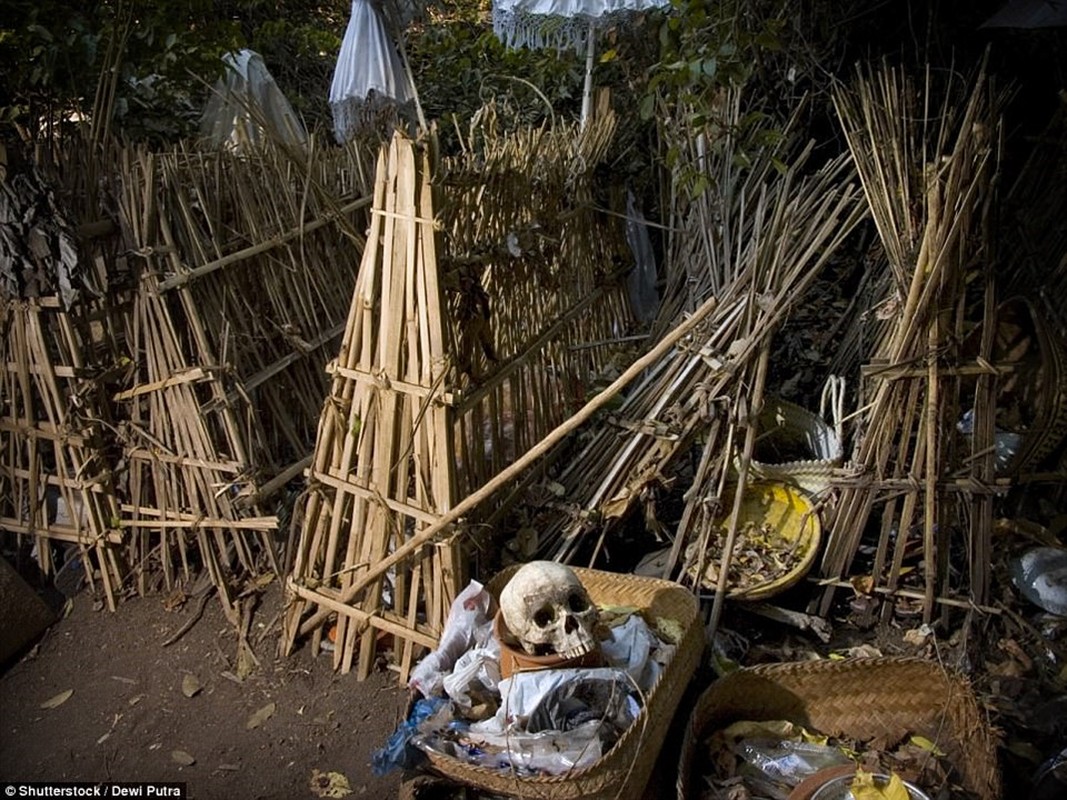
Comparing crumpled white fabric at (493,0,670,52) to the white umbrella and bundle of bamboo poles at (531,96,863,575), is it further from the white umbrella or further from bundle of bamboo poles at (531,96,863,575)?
bundle of bamboo poles at (531,96,863,575)

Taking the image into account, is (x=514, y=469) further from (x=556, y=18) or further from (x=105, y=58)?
(x=556, y=18)

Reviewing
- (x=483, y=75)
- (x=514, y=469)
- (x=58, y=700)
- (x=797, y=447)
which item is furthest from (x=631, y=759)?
(x=483, y=75)

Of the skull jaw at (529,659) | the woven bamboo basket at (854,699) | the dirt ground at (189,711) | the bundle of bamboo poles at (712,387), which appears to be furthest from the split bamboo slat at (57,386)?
the woven bamboo basket at (854,699)

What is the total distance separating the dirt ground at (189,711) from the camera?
2674 mm

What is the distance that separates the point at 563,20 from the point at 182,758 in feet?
14.1

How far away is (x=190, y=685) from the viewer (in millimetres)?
3029

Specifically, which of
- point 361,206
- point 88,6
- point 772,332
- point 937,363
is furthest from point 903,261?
point 88,6

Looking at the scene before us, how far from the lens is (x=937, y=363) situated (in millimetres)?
2723

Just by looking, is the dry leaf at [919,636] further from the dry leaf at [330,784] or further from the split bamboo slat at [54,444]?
the split bamboo slat at [54,444]

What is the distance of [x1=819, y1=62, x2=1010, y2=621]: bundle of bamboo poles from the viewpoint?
8.54ft

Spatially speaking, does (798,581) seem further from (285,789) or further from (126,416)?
(126,416)

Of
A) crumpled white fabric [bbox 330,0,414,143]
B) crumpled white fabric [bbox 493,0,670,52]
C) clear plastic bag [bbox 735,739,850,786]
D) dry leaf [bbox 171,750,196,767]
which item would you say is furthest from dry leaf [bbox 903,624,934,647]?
crumpled white fabric [bbox 330,0,414,143]

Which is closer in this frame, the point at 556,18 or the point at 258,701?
the point at 258,701

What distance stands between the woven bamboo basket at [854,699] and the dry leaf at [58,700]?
2.37m
